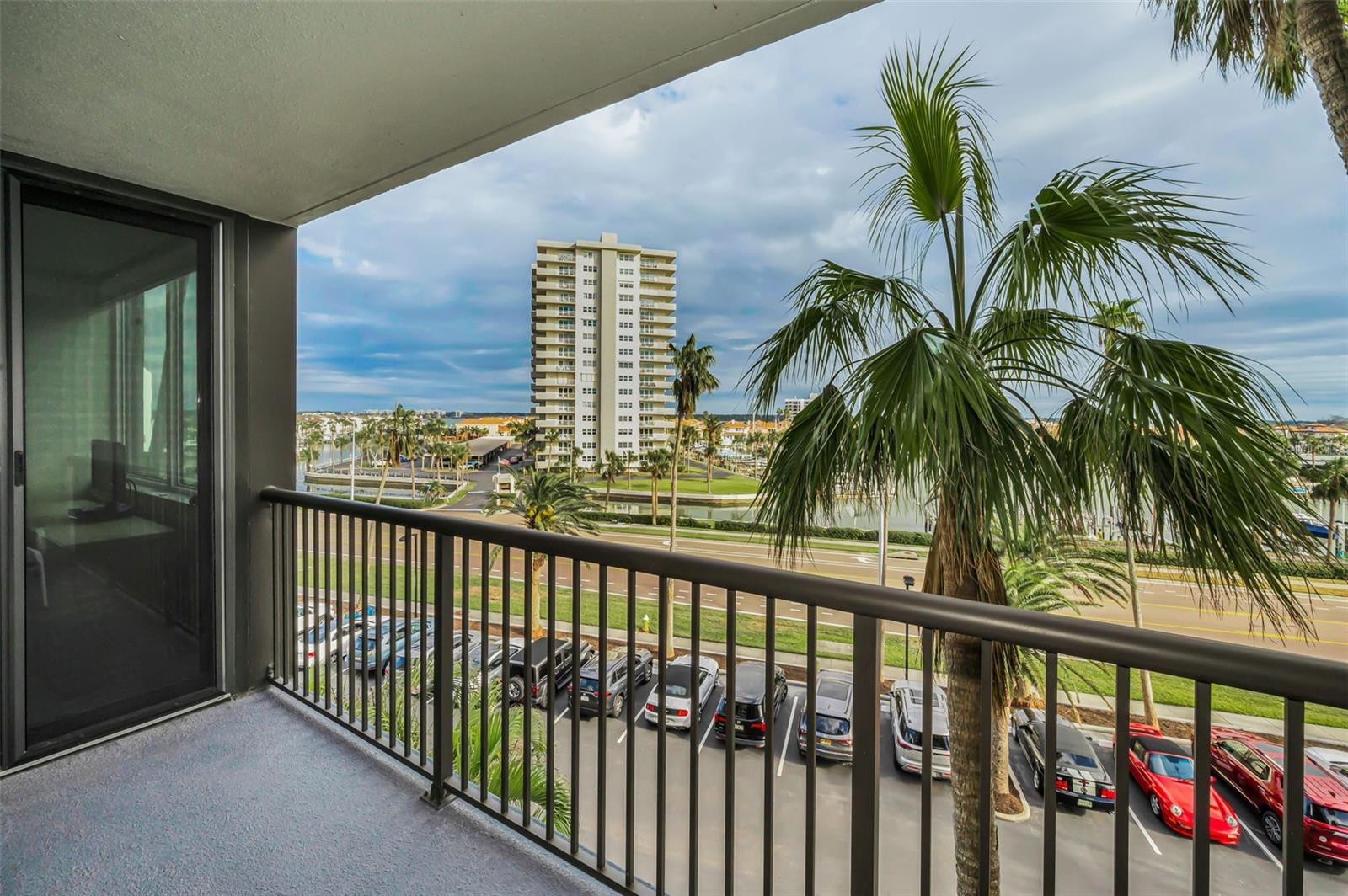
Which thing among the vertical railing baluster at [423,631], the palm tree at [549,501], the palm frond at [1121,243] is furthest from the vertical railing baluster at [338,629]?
the palm tree at [549,501]

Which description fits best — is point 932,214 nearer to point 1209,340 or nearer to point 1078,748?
point 1209,340

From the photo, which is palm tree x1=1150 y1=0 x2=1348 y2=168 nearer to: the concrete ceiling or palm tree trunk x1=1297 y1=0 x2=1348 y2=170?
palm tree trunk x1=1297 y1=0 x2=1348 y2=170

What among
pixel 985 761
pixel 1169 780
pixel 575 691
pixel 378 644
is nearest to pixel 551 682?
pixel 575 691

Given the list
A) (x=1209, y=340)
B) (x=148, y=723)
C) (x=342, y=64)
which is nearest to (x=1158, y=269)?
(x=1209, y=340)

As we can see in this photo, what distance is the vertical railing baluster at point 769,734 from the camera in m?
1.14

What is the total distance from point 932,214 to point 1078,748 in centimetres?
419

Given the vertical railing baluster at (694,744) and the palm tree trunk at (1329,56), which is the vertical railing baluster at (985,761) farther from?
the palm tree trunk at (1329,56)

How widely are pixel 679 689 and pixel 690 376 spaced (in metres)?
3.06

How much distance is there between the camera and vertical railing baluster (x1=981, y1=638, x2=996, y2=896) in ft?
2.87

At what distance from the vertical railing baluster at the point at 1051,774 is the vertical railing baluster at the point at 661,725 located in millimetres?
706

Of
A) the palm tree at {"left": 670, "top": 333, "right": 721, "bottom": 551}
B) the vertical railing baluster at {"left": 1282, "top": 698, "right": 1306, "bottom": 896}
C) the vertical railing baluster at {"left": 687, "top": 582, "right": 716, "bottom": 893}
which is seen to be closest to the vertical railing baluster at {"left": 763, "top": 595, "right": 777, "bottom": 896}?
the vertical railing baluster at {"left": 687, "top": 582, "right": 716, "bottom": 893}

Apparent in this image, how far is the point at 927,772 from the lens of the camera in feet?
3.42

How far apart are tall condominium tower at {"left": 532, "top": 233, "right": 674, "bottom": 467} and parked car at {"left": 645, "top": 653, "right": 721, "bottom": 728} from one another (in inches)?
69.3

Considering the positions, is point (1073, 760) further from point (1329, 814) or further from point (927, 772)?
point (927, 772)
